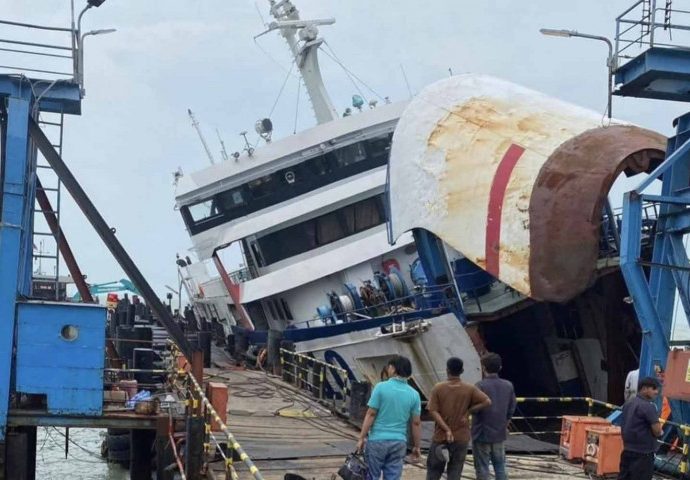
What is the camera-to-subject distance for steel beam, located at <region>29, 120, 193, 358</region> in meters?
9.95

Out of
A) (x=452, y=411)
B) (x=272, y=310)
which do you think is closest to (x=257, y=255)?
(x=272, y=310)

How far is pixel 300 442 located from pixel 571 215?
4909 mm

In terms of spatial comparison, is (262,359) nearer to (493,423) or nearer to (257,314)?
(257,314)

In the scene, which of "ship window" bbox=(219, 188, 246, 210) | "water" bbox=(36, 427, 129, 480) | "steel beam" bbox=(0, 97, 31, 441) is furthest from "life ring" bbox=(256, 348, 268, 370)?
"steel beam" bbox=(0, 97, 31, 441)

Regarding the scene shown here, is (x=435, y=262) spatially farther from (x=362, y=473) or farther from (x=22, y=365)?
(x=362, y=473)

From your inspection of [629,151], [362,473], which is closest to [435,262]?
[629,151]

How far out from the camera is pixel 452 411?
666 cm

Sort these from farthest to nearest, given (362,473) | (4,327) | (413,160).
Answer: (413,160)
(4,327)
(362,473)

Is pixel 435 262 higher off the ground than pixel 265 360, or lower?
higher

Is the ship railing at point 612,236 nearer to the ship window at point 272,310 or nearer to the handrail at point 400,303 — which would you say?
the handrail at point 400,303

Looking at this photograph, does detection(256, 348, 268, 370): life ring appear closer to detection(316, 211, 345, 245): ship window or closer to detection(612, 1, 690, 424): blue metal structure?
detection(316, 211, 345, 245): ship window

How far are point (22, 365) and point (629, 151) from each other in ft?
28.2

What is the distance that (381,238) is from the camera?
18.8 m

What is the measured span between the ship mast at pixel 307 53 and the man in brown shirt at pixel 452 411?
57.4ft
